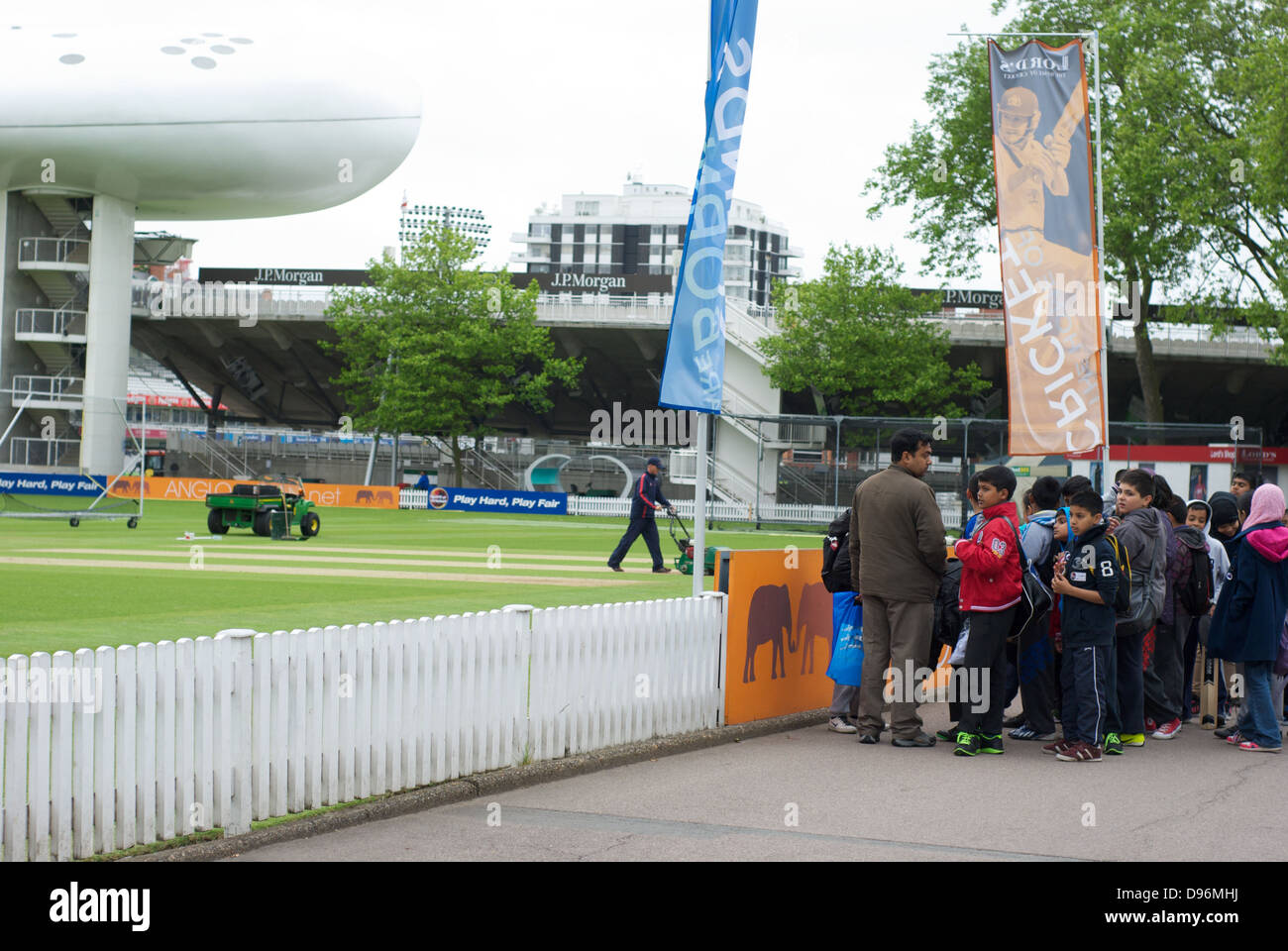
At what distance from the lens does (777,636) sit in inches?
415

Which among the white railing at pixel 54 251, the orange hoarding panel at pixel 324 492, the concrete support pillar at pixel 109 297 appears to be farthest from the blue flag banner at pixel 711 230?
the white railing at pixel 54 251

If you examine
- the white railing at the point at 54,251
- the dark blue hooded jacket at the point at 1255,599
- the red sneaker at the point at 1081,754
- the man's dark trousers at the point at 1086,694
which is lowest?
the red sneaker at the point at 1081,754

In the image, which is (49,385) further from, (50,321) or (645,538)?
(645,538)

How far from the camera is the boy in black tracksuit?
29.4 feet

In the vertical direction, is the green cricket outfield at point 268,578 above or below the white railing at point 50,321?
below

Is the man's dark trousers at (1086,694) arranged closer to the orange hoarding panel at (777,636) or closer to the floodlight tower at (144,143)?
the orange hoarding panel at (777,636)

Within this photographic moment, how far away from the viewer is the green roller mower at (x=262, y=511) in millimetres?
29641

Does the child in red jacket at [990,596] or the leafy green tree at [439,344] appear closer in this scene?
the child in red jacket at [990,596]

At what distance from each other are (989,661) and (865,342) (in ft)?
163

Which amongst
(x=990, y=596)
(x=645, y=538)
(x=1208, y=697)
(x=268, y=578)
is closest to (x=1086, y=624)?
(x=990, y=596)

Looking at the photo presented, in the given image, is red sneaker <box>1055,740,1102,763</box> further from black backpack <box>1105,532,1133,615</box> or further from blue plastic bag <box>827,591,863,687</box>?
→ blue plastic bag <box>827,591,863,687</box>

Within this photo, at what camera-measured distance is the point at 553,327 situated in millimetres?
65500

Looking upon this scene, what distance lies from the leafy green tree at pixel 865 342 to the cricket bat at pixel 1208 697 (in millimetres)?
46182
